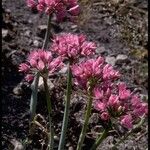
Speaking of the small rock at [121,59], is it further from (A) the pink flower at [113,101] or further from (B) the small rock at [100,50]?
(A) the pink flower at [113,101]

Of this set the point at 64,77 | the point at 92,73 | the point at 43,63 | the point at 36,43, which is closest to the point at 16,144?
the point at 64,77

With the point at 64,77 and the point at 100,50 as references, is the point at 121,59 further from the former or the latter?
the point at 64,77

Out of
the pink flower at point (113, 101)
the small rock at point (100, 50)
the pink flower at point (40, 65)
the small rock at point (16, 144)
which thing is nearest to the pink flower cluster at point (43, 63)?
the pink flower at point (40, 65)

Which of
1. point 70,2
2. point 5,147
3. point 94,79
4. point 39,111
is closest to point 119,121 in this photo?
point 94,79

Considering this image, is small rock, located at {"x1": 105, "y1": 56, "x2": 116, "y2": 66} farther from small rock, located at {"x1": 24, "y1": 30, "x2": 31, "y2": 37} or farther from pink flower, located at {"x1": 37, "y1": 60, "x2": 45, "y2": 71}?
pink flower, located at {"x1": 37, "y1": 60, "x2": 45, "y2": 71}

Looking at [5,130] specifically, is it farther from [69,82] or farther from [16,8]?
[16,8]
